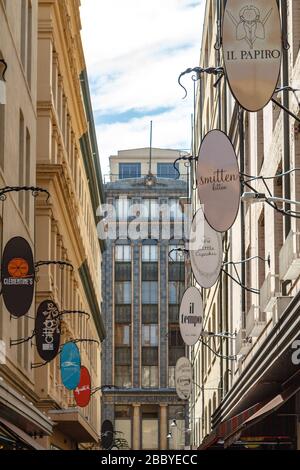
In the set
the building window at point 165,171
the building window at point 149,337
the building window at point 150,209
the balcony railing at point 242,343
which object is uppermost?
the building window at point 165,171

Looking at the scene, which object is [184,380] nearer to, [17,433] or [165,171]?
[17,433]

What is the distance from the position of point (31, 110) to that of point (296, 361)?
1917 centimetres

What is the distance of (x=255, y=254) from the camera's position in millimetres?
32812

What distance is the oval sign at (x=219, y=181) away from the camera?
19.0 m

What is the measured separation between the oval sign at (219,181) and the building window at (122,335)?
103m

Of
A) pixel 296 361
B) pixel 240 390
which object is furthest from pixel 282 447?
pixel 296 361

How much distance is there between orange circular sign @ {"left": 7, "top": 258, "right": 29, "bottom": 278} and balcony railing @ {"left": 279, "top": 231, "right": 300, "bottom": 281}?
210 inches

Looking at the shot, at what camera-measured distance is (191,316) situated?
3547 centimetres

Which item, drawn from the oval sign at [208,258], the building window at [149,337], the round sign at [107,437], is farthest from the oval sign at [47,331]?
the building window at [149,337]

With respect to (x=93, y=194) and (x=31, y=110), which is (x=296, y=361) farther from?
(x=93, y=194)

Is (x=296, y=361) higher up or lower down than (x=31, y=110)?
lower down

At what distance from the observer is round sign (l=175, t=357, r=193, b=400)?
49094 mm

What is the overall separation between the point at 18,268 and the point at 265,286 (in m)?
5.43

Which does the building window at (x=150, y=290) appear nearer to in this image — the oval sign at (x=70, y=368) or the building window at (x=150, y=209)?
the building window at (x=150, y=209)
